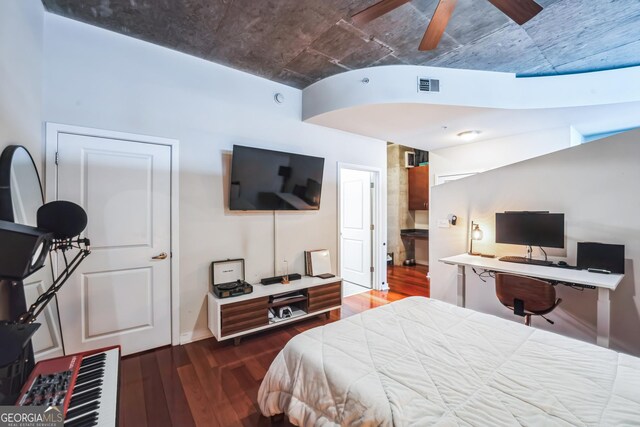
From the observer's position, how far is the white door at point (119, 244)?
220cm

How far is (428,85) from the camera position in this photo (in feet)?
9.23

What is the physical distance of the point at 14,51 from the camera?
1597 millimetres

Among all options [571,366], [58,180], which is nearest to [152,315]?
[58,180]

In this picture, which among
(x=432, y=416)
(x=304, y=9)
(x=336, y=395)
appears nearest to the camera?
(x=432, y=416)

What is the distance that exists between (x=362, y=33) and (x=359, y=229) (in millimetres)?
2927

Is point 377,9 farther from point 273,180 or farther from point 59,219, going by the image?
point 59,219

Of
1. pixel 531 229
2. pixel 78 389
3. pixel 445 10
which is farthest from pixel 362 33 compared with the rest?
pixel 78 389

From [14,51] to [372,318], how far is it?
109 inches

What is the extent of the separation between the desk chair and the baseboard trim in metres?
2.88

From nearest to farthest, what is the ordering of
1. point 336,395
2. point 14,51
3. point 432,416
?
point 432,416 < point 336,395 < point 14,51

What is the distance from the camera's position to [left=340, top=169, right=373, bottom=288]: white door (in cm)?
446

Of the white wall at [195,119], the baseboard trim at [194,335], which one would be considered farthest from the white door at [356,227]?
the baseboard trim at [194,335]

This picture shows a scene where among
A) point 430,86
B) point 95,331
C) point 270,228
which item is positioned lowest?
point 95,331

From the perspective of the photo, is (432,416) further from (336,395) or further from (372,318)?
(372,318)
